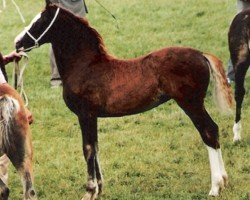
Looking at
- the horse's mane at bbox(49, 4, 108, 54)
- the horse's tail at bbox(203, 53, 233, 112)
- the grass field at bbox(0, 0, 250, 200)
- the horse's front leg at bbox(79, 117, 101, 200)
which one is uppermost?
the horse's mane at bbox(49, 4, 108, 54)

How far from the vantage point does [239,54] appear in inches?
332

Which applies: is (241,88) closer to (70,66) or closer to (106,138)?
(106,138)

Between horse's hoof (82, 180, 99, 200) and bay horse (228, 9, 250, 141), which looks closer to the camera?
horse's hoof (82, 180, 99, 200)

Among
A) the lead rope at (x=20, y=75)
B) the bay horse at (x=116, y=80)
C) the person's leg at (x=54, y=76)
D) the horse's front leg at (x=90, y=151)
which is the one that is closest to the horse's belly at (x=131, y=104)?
the bay horse at (x=116, y=80)

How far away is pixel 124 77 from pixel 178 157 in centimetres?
187

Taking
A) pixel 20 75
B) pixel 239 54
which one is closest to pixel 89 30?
pixel 20 75

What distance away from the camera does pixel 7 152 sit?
17.2 ft

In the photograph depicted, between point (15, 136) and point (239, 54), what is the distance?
4157 millimetres

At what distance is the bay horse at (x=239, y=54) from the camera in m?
8.40

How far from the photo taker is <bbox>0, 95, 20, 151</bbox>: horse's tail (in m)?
5.12

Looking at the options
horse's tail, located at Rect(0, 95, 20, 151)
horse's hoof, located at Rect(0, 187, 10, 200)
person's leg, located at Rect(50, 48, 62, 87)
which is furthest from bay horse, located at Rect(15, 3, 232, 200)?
person's leg, located at Rect(50, 48, 62, 87)

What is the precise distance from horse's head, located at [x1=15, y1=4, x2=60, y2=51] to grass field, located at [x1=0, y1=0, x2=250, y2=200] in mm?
1625

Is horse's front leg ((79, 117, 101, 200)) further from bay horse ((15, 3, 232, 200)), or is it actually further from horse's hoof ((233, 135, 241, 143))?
horse's hoof ((233, 135, 241, 143))

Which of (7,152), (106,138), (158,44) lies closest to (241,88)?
(106,138)
